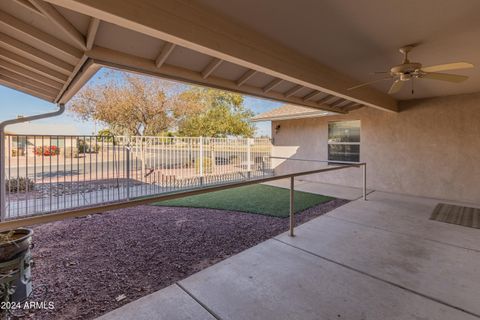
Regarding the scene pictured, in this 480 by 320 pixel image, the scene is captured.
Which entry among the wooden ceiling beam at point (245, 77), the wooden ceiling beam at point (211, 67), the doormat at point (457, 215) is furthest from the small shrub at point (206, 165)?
the doormat at point (457, 215)

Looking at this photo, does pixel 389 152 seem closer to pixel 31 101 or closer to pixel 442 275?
pixel 442 275

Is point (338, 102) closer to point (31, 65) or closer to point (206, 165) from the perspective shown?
point (206, 165)

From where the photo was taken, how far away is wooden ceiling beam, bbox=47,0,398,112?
165 cm

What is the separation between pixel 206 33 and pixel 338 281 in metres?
2.75

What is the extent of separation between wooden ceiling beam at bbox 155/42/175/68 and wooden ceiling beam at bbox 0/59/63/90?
2294 mm

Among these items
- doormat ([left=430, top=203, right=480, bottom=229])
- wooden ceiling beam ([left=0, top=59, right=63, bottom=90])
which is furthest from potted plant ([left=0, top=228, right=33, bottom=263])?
doormat ([left=430, top=203, right=480, bottom=229])

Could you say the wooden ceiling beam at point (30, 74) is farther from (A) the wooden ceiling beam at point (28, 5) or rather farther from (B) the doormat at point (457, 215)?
(B) the doormat at point (457, 215)

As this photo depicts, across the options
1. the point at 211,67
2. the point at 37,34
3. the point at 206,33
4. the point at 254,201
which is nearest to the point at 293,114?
the point at 254,201

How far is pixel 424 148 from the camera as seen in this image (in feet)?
20.5

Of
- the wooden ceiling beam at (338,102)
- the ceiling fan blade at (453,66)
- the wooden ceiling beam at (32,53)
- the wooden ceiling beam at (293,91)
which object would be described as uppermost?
the wooden ceiling beam at (338,102)

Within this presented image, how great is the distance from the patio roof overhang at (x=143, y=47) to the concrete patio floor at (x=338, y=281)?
7.49 ft

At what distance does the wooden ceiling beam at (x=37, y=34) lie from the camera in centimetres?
217

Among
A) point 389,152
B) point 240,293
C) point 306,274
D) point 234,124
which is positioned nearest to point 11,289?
point 240,293

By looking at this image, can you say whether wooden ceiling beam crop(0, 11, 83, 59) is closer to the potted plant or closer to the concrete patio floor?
the potted plant
